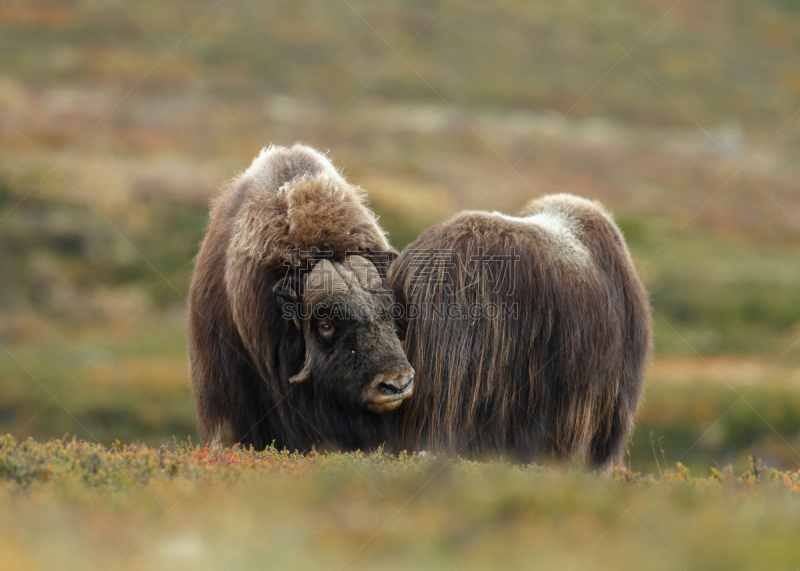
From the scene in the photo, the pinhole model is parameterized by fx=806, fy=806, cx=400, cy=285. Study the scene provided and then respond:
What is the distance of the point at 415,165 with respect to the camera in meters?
30.3

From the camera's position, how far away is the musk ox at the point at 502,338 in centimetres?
512

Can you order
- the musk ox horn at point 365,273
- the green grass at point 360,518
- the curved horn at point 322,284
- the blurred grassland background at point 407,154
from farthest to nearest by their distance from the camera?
the blurred grassland background at point 407,154 < the musk ox horn at point 365,273 < the curved horn at point 322,284 < the green grass at point 360,518

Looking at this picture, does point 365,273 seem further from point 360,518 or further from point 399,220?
point 399,220

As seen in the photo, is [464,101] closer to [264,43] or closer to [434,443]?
[264,43]

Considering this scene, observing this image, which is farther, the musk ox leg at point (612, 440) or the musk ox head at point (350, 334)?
the musk ox leg at point (612, 440)

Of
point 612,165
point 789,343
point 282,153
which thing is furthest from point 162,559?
point 612,165

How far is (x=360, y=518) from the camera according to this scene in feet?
9.35

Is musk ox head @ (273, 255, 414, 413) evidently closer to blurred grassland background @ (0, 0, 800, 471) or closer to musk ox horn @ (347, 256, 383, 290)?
musk ox horn @ (347, 256, 383, 290)

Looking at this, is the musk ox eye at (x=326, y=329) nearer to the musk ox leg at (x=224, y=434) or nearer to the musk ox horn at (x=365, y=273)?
the musk ox horn at (x=365, y=273)

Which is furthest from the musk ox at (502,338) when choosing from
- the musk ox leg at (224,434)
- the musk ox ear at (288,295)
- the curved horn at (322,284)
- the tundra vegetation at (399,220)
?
the musk ox leg at (224,434)

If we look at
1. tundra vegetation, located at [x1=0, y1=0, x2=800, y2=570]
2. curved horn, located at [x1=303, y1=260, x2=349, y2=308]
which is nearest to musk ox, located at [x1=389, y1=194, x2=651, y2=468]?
curved horn, located at [x1=303, y1=260, x2=349, y2=308]

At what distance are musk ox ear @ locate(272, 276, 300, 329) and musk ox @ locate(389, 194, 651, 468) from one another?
644 mm

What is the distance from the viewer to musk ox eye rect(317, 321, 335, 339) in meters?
4.97

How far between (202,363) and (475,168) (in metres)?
26.9
